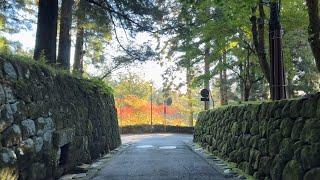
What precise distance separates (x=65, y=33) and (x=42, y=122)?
23.3ft

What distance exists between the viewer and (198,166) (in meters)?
10.7

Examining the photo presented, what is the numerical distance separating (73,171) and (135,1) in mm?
5903

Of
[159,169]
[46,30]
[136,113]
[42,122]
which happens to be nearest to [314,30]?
[159,169]

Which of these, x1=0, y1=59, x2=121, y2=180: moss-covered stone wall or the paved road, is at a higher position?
x1=0, y1=59, x2=121, y2=180: moss-covered stone wall

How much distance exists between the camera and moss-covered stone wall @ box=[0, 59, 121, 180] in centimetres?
599

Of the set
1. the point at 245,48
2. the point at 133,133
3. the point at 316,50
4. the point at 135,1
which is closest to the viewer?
the point at 316,50

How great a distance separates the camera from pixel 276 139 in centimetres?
721

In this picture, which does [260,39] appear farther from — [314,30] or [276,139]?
[276,139]

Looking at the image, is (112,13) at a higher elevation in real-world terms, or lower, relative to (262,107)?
higher

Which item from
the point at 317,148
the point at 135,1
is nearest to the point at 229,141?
the point at 135,1

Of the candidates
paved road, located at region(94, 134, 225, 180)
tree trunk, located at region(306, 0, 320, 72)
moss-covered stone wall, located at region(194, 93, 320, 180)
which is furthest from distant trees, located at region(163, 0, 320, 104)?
paved road, located at region(94, 134, 225, 180)

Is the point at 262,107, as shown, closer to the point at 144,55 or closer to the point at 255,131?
the point at 255,131

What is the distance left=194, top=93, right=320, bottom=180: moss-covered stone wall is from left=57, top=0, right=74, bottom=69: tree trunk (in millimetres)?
5519

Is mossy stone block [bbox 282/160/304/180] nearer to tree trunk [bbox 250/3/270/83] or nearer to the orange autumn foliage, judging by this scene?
tree trunk [bbox 250/3/270/83]
